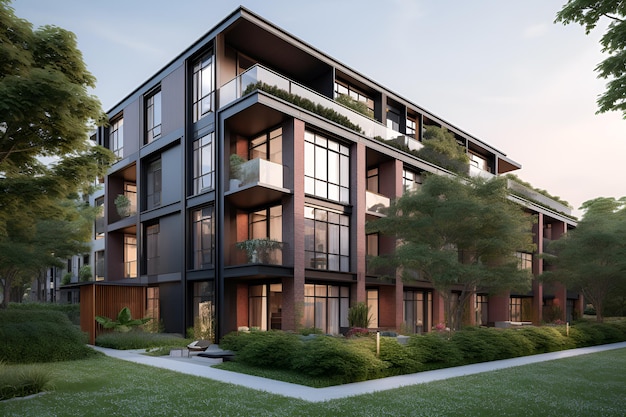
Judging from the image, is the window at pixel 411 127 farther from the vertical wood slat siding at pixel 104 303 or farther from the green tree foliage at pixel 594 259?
the vertical wood slat siding at pixel 104 303

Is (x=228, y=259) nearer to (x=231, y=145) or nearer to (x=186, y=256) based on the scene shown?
(x=186, y=256)

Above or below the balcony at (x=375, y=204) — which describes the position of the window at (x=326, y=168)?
above

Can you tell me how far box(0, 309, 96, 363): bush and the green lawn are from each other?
8.92 feet

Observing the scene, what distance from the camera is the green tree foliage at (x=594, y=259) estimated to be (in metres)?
36.1

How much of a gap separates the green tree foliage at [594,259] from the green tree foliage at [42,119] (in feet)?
106

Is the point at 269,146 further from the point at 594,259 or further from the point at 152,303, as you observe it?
the point at 594,259

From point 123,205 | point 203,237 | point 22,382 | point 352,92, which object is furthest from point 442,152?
point 22,382

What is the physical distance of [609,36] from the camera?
11.1 metres

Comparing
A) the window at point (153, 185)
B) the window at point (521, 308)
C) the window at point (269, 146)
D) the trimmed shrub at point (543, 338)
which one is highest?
the window at point (269, 146)

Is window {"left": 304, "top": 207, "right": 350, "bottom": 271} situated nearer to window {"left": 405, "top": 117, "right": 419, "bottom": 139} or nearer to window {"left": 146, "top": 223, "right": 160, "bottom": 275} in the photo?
window {"left": 146, "top": 223, "right": 160, "bottom": 275}

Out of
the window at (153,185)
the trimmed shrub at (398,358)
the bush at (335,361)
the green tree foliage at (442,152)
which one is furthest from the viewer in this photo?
the green tree foliage at (442,152)

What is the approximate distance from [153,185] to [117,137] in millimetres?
6622

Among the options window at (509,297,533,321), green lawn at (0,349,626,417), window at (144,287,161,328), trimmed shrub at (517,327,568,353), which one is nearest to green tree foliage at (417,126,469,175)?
trimmed shrub at (517,327,568,353)

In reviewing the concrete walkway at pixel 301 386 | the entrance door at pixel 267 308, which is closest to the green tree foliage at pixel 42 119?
the concrete walkway at pixel 301 386
